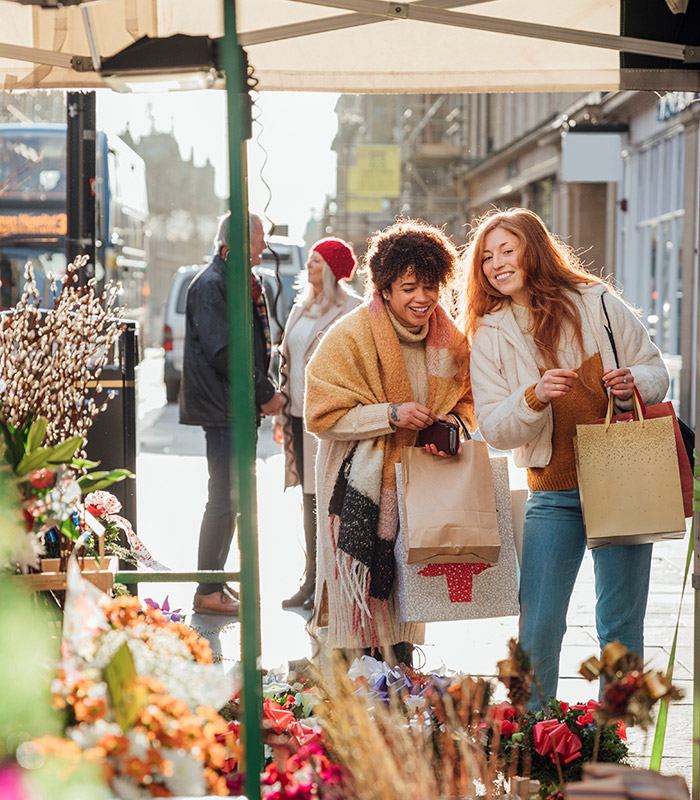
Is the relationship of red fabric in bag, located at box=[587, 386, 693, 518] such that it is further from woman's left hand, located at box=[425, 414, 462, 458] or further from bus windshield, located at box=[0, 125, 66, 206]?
bus windshield, located at box=[0, 125, 66, 206]

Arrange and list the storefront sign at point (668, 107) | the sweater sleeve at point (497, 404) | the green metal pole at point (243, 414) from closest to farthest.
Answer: the green metal pole at point (243, 414), the sweater sleeve at point (497, 404), the storefront sign at point (668, 107)

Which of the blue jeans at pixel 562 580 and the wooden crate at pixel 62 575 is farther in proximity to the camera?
the blue jeans at pixel 562 580

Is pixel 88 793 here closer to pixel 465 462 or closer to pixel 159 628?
pixel 159 628

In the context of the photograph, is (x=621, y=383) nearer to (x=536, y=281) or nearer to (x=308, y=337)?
(x=536, y=281)

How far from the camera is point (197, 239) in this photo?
91.9 metres

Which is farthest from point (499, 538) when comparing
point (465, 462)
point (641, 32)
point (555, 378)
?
point (641, 32)

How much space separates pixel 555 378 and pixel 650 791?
5.14 feet

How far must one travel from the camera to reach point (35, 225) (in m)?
14.8

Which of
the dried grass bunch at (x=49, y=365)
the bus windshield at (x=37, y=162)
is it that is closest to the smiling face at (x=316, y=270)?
the dried grass bunch at (x=49, y=365)

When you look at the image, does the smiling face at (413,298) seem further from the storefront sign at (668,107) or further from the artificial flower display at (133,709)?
the storefront sign at (668,107)

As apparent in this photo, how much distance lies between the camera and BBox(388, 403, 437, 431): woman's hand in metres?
3.47

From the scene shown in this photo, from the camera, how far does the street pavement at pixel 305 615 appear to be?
4656 mm

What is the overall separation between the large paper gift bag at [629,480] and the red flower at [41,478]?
1.63 m

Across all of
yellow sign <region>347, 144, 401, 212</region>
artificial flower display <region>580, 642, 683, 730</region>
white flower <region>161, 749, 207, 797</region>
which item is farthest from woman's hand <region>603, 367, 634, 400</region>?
yellow sign <region>347, 144, 401, 212</region>
